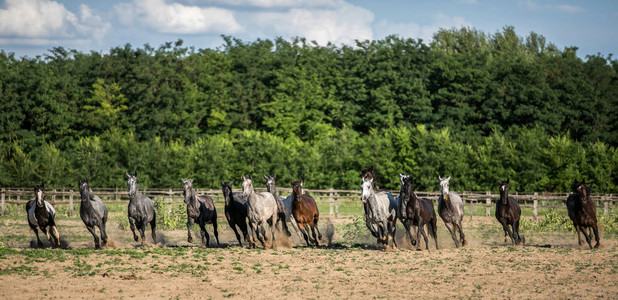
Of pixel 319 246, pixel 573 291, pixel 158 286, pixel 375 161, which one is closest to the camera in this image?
pixel 573 291

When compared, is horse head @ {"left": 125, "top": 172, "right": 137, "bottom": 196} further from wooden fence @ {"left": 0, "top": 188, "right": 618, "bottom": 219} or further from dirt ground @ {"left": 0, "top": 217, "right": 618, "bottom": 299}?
wooden fence @ {"left": 0, "top": 188, "right": 618, "bottom": 219}

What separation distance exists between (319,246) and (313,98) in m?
45.1

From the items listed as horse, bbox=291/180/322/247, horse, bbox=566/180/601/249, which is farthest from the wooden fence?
horse, bbox=291/180/322/247

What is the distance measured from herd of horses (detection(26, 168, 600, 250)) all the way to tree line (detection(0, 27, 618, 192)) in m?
27.6

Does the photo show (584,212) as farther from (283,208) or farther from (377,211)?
(283,208)

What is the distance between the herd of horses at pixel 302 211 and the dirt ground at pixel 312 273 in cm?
78

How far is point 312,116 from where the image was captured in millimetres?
64188

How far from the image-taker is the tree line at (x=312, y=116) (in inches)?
1905

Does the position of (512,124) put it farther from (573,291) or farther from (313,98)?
(573,291)

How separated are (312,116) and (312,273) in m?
49.8

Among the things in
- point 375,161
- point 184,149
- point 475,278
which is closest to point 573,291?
point 475,278

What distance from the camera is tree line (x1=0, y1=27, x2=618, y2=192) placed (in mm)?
48375

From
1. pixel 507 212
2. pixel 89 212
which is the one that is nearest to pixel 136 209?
pixel 89 212

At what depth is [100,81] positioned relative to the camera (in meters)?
60.7
